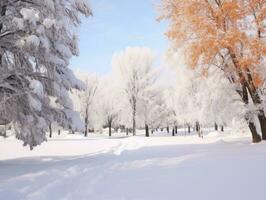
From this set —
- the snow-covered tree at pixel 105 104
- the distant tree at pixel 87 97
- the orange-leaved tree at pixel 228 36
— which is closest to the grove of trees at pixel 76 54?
the orange-leaved tree at pixel 228 36

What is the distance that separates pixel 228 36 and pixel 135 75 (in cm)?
3494

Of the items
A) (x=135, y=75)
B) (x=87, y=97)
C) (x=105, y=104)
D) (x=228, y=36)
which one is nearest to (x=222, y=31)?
(x=228, y=36)

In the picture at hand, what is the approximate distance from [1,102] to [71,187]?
218 inches

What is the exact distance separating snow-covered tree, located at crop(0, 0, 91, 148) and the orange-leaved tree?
6.16 metres

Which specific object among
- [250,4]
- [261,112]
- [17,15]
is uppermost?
[250,4]

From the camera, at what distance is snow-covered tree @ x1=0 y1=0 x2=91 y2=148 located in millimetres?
13242

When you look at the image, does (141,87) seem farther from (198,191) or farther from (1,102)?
(198,191)

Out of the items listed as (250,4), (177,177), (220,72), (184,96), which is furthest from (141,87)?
(177,177)

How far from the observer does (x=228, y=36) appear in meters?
17.2

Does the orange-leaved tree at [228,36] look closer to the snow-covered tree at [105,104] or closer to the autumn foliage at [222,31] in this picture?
the autumn foliage at [222,31]

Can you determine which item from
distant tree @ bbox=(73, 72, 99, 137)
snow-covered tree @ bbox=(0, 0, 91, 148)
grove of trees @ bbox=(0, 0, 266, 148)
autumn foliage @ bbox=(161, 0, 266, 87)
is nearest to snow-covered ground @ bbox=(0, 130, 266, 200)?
snow-covered tree @ bbox=(0, 0, 91, 148)

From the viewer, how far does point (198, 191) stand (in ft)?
25.6

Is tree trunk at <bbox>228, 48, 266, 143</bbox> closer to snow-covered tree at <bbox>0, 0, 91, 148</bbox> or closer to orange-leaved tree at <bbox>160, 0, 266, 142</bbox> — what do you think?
orange-leaved tree at <bbox>160, 0, 266, 142</bbox>

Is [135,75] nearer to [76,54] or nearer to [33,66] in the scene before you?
[76,54]
